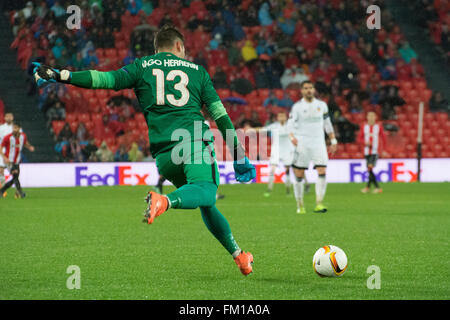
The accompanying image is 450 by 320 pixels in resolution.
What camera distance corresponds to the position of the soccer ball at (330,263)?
249 inches

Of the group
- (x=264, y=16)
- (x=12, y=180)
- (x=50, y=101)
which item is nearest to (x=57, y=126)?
(x=50, y=101)

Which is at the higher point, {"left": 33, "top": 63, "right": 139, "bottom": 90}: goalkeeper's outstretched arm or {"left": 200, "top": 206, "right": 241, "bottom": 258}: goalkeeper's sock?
{"left": 33, "top": 63, "right": 139, "bottom": 90}: goalkeeper's outstretched arm

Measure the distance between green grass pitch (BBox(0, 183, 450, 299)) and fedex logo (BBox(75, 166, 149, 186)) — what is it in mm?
5208

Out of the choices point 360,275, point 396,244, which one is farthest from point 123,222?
point 360,275

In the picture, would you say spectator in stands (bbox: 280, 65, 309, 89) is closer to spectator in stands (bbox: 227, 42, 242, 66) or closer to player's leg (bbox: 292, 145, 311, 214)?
spectator in stands (bbox: 227, 42, 242, 66)

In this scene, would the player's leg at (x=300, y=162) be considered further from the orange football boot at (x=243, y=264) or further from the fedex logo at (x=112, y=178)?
the fedex logo at (x=112, y=178)

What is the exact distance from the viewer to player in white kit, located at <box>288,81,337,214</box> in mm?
12820

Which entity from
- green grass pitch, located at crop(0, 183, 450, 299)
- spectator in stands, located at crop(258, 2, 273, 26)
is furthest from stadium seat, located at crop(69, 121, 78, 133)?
spectator in stands, located at crop(258, 2, 273, 26)

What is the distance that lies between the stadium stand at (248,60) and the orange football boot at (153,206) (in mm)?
16484

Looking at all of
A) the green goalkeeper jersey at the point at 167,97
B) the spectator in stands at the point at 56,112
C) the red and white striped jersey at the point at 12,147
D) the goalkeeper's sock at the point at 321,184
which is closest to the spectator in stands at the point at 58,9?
the spectator in stands at the point at 56,112

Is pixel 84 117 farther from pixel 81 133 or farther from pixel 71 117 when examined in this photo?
pixel 81 133

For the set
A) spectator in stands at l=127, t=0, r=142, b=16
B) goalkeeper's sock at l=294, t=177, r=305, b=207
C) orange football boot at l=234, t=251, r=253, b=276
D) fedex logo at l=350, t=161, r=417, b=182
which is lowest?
fedex logo at l=350, t=161, r=417, b=182
